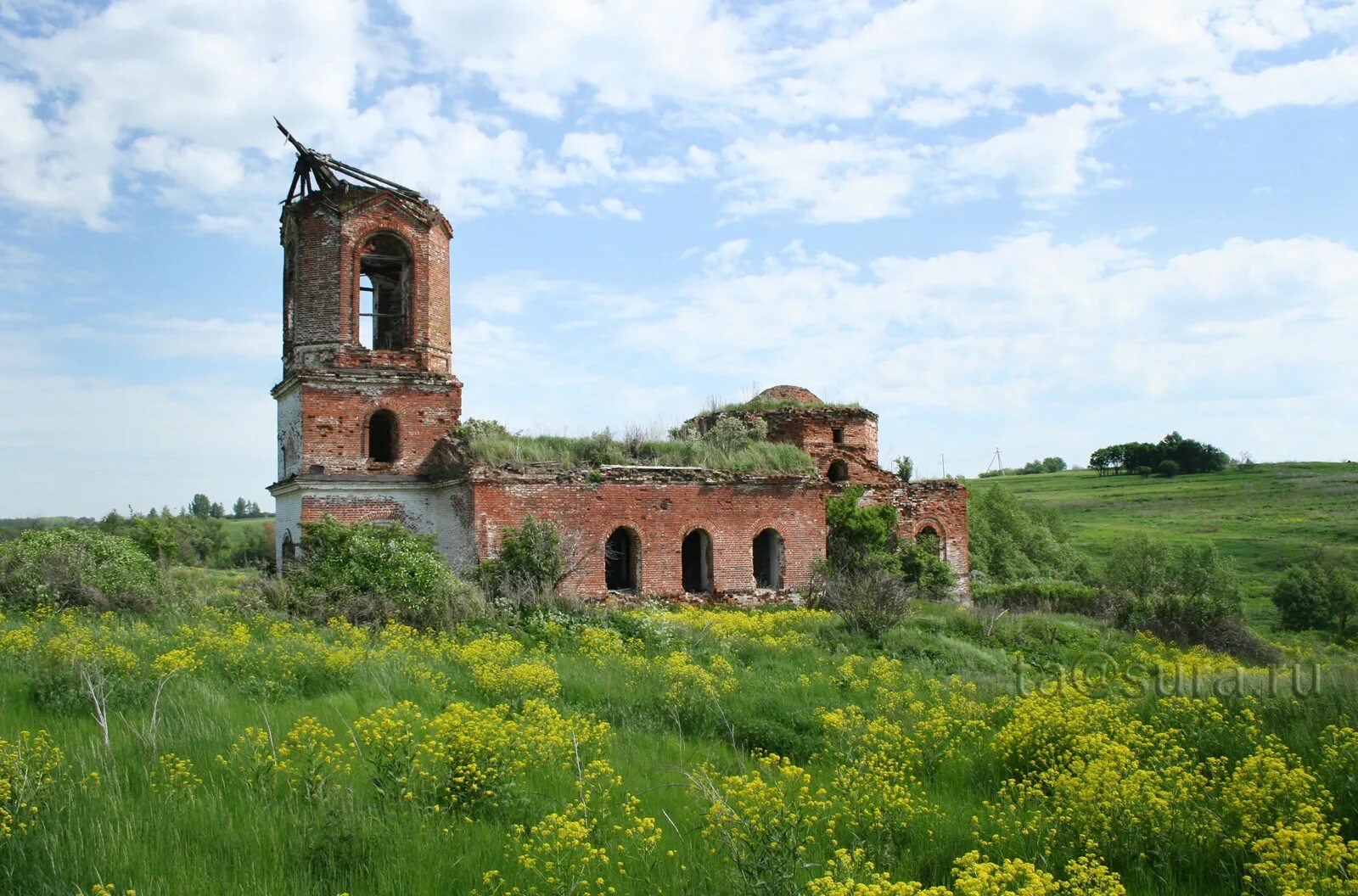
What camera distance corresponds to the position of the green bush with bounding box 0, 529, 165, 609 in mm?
13500

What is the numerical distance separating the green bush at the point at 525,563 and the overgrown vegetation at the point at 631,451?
153 cm

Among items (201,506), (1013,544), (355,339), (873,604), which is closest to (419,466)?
(355,339)

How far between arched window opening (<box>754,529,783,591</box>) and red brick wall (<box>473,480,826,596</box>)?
0.17 m

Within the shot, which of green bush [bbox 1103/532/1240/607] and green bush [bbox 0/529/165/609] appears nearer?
green bush [bbox 0/529/165/609]

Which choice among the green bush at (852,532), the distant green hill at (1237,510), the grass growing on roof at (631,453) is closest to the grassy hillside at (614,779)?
the grass growing on roof at (631,453)

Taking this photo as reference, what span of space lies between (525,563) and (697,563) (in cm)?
670

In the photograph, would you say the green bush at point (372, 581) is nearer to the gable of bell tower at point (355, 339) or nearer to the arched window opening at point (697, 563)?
the gable of bell tower at point (355, 339)

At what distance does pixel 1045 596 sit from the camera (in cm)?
2344

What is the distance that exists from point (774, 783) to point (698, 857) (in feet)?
4.69

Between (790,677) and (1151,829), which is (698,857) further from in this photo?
(790,677)

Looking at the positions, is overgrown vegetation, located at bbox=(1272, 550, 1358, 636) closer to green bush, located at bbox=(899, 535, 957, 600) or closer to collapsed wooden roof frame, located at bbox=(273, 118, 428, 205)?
green bush, located at bbox=(899, 535, 957, 600)

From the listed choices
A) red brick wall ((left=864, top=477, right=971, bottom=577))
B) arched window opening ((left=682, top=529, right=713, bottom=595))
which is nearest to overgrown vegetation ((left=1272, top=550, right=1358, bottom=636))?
red brick wall ((left=864, top=477, right=971, bottom=577))

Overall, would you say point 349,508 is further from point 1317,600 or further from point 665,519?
point 1317,600

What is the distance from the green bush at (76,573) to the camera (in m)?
13.5
